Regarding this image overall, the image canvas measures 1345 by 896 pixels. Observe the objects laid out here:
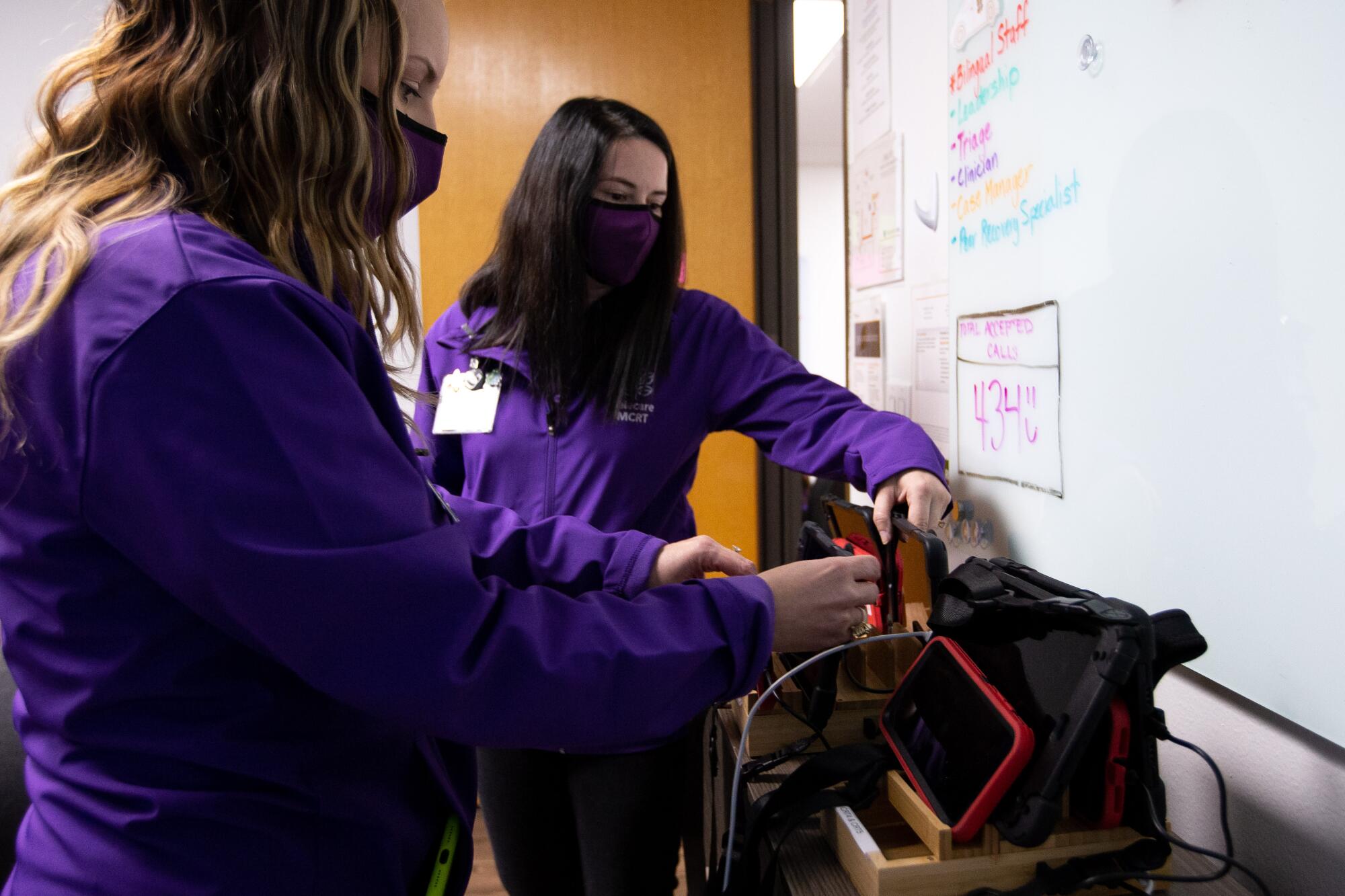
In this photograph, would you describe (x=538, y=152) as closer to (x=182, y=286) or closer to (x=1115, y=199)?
(x=1115, y=199)

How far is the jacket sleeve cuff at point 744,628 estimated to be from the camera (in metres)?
0.58

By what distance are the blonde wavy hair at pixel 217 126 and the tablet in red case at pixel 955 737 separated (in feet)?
2.12

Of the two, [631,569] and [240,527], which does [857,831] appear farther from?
[240,527]

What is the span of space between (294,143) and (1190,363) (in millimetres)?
847

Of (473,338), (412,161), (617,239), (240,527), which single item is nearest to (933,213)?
→ (617,239)

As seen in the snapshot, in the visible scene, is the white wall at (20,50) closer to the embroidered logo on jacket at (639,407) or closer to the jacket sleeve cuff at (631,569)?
the embroidered logo on jacket at (639,407)

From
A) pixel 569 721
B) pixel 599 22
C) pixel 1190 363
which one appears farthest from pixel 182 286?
pixel 599 22

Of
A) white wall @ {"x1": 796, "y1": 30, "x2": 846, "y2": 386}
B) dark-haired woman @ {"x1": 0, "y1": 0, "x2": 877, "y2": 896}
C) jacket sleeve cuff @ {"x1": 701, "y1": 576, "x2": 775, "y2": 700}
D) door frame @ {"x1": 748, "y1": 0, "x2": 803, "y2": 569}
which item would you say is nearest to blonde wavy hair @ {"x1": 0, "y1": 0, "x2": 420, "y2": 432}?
dark-haired woman @ {"x1": 0, "y1": 0, "x2": 877, "y2": 896}

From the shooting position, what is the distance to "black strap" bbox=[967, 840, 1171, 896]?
676mm

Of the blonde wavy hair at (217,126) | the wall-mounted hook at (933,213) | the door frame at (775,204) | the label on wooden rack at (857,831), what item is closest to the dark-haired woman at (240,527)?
the blonde wavy hair at (217,126)

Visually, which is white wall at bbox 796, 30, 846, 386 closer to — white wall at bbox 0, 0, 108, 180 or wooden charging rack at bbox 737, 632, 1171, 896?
white wall at bbox 0, 0, 108, 180

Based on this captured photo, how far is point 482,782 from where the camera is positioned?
1.25 meters

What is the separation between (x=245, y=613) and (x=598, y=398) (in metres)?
0.85

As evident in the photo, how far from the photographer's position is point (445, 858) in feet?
2.23
